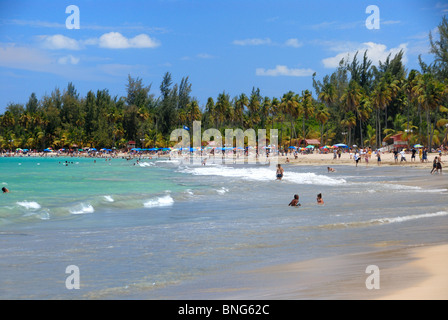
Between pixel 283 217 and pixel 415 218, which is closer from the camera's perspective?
pixel 415 218

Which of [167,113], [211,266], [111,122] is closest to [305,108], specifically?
[167,113]

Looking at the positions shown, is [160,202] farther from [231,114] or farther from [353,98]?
[231,114]

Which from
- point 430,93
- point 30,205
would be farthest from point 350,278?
point 430,93

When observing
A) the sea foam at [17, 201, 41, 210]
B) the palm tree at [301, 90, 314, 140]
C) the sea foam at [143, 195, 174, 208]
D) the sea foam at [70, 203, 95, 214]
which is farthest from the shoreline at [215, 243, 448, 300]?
the palm tree at [301, 90, 314, 140]

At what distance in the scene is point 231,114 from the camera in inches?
4523

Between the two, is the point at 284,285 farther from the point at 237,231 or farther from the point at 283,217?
the point at 283,217

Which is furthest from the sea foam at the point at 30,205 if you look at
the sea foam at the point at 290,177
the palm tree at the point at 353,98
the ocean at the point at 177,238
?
the palm tree at the point at 353,98

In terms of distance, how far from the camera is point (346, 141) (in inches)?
3499

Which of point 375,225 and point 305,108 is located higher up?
point 305,108

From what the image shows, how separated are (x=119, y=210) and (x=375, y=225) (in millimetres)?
9948

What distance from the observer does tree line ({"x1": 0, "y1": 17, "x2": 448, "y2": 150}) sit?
263 ft

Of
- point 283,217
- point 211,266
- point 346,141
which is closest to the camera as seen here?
point 211,266

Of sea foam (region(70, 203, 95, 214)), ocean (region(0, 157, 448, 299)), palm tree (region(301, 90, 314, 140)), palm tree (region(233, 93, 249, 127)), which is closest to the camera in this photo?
ocean (region(0, 157, 448, 299))

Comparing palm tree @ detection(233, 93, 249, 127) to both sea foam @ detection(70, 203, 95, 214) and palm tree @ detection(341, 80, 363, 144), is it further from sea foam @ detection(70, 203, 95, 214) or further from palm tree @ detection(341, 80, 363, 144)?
sea foam @ detection(70, 203, 95, 214)
